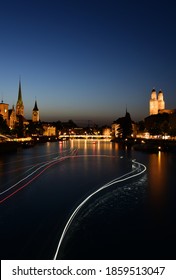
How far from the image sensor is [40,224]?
55.5 feet

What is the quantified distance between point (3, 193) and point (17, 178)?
786cm

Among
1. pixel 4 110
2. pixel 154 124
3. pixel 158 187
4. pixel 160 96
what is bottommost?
pixel 158 187

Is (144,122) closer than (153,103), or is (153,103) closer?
(144,122)

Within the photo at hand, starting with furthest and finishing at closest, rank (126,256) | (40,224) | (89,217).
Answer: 1. (89,217)
2. (40,224)
3. (126,256)

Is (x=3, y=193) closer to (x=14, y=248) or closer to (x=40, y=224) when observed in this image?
(x=40, y=224)

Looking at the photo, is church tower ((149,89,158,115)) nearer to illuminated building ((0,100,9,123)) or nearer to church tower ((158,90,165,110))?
church tower ((158,90,165,110))

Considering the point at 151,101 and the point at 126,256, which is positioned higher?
the point at 151,101

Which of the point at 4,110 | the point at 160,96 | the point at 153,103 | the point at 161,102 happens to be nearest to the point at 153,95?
the point at 160,96

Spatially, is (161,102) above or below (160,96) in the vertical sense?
below

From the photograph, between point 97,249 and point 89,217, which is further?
point 89,217

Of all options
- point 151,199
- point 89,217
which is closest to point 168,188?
point 151,199

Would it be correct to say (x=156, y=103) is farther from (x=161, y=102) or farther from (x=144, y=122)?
(x=144, y=122)

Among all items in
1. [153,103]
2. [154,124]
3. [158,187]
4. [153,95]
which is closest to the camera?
[158,187]

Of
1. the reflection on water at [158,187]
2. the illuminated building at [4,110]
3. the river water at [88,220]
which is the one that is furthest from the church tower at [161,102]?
the river water at [88,220]
